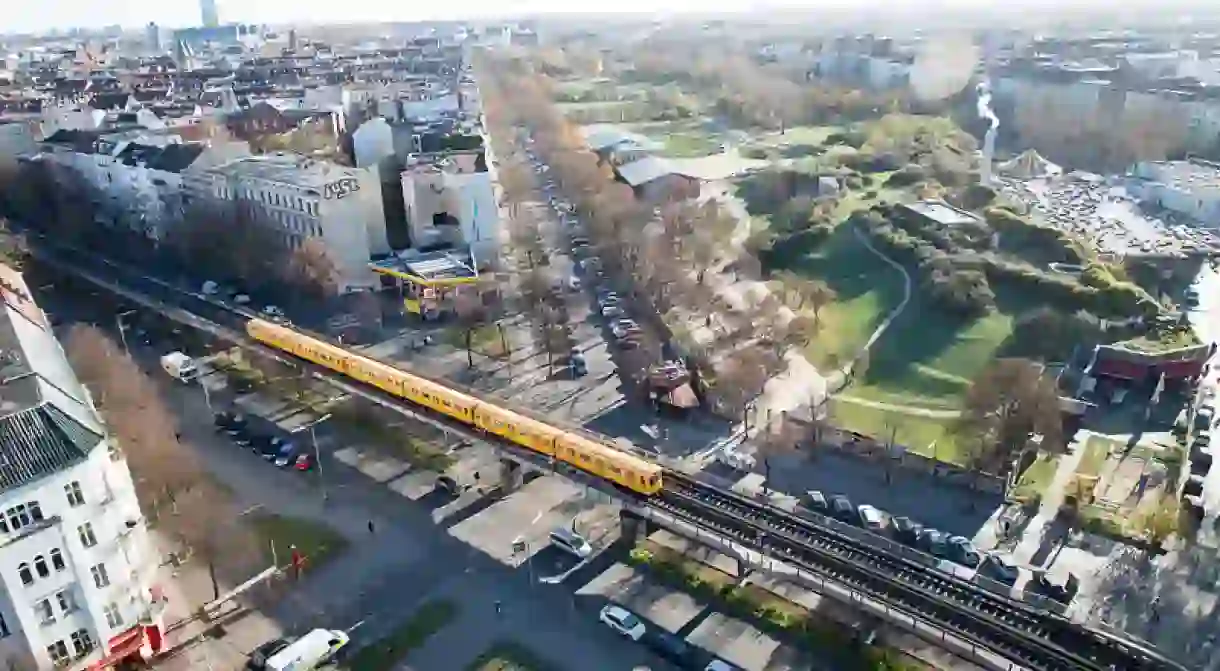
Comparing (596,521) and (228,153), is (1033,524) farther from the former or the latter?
(228,153)

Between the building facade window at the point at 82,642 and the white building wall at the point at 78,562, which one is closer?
the white building wall at the point at 78,562

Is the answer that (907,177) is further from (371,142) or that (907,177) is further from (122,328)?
(122,328)

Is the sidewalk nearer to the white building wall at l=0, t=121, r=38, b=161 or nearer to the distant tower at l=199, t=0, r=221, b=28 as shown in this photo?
the white building wall at l=0, t=121, r=38, b=161

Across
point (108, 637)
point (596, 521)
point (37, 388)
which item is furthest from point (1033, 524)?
point (37, 388)

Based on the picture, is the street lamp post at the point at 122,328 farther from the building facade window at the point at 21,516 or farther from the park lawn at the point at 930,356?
the park lawn at the point at 930,356

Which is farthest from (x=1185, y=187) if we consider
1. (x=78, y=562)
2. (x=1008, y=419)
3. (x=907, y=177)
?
(x=78, y=562)

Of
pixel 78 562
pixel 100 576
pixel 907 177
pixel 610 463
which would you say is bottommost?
pixel 907 177

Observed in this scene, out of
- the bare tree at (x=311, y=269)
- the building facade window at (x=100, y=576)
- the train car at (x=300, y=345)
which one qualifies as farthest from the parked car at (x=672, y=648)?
the bare tree at (x=311, y=269)
